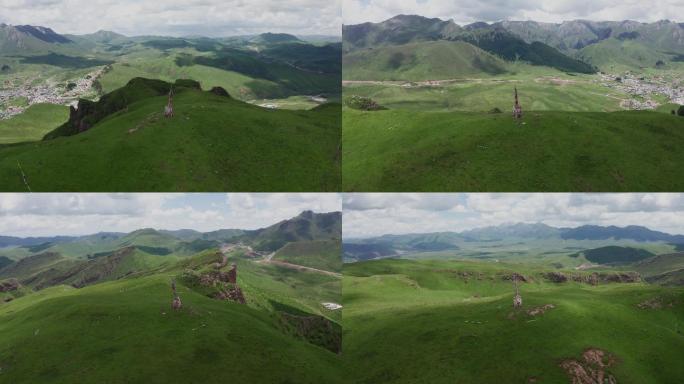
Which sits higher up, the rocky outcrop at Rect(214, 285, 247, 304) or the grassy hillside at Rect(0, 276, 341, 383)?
Answer: the grassy hillside at Rect(0, 276, 341, 383)

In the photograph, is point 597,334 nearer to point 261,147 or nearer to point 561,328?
point 561,328

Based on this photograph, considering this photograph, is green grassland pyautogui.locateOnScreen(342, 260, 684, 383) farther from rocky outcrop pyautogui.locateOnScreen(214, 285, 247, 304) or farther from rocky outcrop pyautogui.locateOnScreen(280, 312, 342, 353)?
rocky outcrop pyautogui.locateOnScreen(214, 285, 247, 304)

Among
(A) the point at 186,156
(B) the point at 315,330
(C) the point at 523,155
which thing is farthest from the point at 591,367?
(A) the point at 186,156

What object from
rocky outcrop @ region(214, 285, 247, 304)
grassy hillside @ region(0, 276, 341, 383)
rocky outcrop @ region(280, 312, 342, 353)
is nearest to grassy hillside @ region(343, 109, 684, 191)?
rocky outcrop @ region(280, 312, 342, 353)

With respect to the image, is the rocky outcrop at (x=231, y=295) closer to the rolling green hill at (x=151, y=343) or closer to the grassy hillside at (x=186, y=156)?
the rolling green hill at (x=151, y=343)

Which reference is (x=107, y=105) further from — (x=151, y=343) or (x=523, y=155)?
(x=523, y=155)

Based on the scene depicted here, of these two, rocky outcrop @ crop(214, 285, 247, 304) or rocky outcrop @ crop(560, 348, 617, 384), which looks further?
rocky outcrop @ crop(214, 285, 247, 304)
